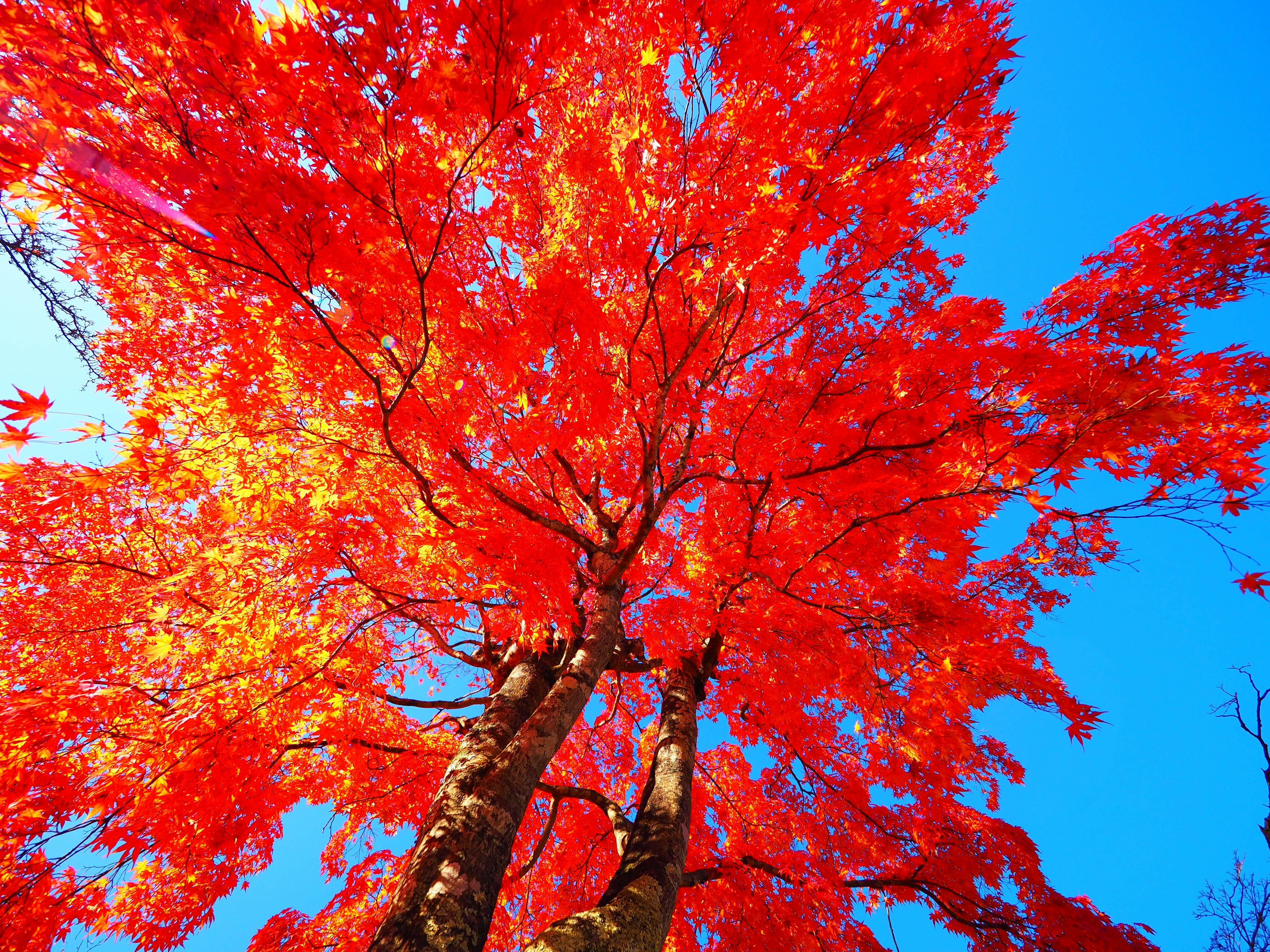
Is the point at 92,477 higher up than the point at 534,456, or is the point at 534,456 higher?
the point at 534,456

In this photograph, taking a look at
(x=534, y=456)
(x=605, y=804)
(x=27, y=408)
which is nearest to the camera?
(x=27, y=408)

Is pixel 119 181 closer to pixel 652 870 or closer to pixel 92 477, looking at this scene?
pixel 92 477

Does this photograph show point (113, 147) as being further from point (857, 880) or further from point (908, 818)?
point (908, 818)

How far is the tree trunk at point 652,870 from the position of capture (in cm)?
226

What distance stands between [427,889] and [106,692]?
2644 mm

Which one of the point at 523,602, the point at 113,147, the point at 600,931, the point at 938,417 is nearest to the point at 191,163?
the point at 113,147

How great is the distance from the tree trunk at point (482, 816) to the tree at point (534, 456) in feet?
0.10

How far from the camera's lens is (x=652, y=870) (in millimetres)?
2889

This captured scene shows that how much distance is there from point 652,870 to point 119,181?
195 inches

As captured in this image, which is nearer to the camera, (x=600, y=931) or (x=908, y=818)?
(x=600, y=931)

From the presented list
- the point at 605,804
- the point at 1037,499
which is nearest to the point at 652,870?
the point at 605,804

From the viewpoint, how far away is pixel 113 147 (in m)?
2.49

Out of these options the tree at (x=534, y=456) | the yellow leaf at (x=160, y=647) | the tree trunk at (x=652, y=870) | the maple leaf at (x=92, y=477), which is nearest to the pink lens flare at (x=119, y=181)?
the tree at (x=534, y=456)

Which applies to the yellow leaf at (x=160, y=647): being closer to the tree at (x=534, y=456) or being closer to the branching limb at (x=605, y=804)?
the tree at (x=534, y=456)
